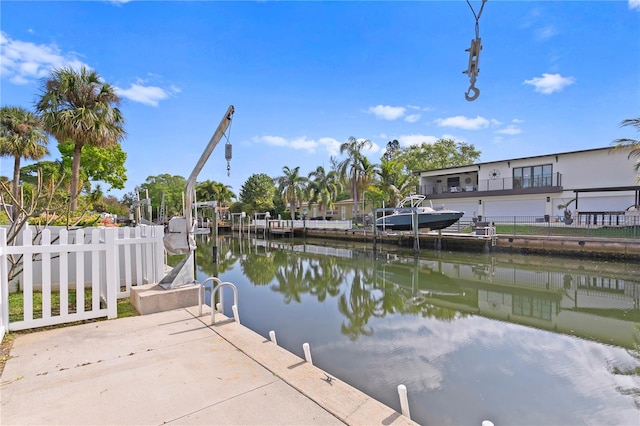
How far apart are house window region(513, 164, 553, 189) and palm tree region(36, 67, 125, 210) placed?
28.3 metres

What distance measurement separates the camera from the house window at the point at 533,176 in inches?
1015

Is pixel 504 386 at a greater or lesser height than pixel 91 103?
lesser

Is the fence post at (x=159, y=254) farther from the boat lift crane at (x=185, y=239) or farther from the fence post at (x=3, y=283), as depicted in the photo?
the fence post at (x=3, y=283)

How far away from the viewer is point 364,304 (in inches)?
364

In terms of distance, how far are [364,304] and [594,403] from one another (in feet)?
18.1

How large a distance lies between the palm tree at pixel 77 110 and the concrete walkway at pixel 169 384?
11.8 m

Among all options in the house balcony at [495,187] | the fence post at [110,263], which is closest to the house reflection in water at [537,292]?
the fence post at [110,263]

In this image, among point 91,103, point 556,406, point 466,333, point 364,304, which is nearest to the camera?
point 556,406

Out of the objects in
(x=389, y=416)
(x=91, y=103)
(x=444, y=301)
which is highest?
(x=91, y=103)

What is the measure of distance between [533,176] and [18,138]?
34.9 metres

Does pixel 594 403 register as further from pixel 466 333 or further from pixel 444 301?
pixel 444 301

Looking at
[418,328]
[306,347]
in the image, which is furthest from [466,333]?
[306,347]

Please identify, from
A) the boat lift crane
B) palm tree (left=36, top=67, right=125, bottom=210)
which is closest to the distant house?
the boat lift crane

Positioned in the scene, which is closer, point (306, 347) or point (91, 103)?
point (306, 347)
